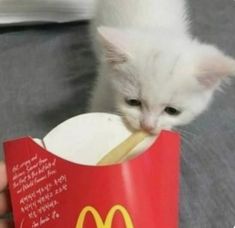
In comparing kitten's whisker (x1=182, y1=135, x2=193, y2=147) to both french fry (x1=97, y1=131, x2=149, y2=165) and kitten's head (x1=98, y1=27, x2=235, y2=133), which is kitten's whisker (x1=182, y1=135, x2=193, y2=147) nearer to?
kitten's head (x1=98, y1=27, x2=235, y2=133)

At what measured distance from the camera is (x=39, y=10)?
1269 millimetres

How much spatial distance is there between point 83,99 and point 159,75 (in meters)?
0.31

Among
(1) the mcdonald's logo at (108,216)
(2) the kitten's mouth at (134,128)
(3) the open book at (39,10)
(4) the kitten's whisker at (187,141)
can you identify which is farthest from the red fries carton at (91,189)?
(3) the open book at (39,10)

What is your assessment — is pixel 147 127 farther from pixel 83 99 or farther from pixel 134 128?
pixel 83 99

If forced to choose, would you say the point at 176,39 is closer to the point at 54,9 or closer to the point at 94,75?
the point at 94,75

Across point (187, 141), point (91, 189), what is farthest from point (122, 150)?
point (187, 141)

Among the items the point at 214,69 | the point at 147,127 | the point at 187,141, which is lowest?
the point at 187,141

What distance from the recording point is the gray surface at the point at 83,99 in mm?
938

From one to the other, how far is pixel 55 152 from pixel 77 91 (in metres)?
0.42

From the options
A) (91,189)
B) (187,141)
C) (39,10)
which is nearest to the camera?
(91,189)

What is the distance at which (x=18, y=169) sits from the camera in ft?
2.32

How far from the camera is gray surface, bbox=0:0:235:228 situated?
0.94 meters

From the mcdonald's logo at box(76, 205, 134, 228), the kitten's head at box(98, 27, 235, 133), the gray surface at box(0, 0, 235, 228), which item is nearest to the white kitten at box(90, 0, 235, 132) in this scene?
the kitten's head at box(98, 27, 235, 133)

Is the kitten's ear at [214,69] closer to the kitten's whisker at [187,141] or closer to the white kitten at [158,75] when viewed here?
the white kitten at [158,75]
